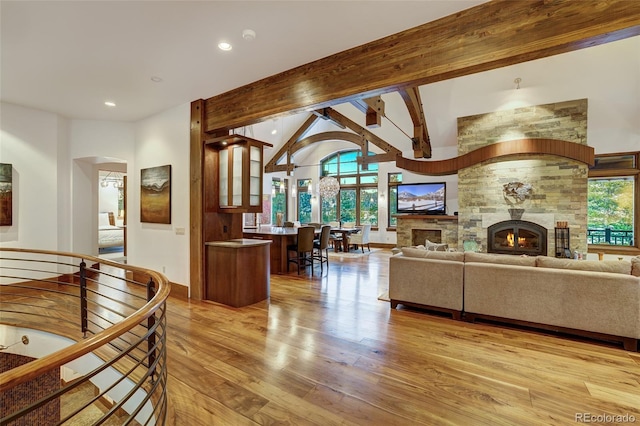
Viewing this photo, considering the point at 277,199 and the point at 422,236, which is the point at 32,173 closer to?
the point at 277,199

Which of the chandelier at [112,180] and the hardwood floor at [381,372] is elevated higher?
the chandelier at [112,180]

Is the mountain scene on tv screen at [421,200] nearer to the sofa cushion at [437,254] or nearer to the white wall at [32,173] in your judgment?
the sofa cushion at [437,254]

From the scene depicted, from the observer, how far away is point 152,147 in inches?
205

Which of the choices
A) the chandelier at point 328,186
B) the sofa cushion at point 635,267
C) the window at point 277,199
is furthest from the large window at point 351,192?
the sofa cushion at point 635,267

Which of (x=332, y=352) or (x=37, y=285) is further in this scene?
(x=37, y=285)

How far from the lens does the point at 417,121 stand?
285 inches

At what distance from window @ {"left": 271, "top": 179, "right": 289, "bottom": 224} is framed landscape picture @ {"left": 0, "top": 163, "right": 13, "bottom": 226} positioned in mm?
8610

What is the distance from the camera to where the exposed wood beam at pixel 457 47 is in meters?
2.06

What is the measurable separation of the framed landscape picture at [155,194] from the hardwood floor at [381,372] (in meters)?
1.90

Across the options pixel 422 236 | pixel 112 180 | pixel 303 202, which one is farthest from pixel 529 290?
pixel 112 180

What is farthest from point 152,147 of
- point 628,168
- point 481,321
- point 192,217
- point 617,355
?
point 628,168

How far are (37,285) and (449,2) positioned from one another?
23.3ft

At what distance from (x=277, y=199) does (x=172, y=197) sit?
866 centimetres

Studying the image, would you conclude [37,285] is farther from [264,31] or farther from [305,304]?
[264,31]
